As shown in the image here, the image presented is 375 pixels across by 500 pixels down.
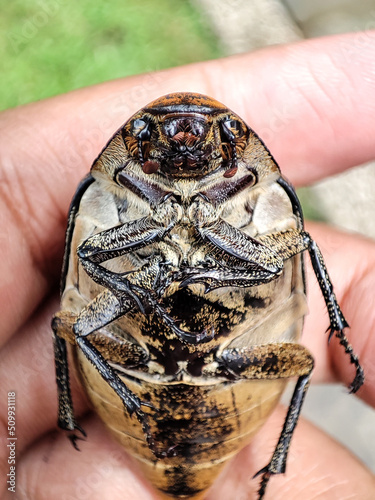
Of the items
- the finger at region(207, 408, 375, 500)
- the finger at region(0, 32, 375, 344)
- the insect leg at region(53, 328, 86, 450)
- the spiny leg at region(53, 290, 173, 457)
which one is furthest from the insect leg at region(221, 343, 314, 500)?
the finger at region(0, 32, 375, 344)

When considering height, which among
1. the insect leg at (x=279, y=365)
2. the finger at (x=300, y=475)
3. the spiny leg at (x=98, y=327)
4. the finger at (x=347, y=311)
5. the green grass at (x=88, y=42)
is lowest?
the finger at (x=300, y=475)

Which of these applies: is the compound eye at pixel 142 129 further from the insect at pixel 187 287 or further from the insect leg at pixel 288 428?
the insect leg at pixel 288 428

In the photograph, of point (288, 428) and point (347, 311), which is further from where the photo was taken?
point (347, 311)

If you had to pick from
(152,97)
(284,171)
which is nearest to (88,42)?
(152,97)

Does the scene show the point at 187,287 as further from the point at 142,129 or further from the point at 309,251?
the point at 142,129

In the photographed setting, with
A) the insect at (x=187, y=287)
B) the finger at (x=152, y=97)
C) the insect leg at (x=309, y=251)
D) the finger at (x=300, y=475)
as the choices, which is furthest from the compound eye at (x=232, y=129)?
the finger at (x=300, y=475)

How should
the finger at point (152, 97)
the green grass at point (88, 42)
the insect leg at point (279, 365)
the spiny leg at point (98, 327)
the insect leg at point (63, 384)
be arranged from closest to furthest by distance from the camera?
the spiny leg at point (98, 327) < the insect leg at point (279, 365) < the insect leg at point (63, 384) < the finger at point (152, 97) < the green grass at point (88, 42)
